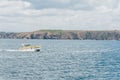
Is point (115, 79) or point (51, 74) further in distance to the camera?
point (51, 74)

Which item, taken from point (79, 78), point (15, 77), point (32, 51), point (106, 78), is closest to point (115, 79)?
point (106, 78)

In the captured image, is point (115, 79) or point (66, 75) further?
point (66, 75)

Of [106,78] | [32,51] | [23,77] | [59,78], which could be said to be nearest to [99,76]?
[106,78]

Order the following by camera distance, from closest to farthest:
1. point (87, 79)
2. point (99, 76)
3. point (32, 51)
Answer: point (87, 79), point (99, 76), point (32, 51)

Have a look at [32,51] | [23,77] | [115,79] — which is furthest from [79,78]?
[32,51]

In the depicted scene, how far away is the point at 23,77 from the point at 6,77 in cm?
370

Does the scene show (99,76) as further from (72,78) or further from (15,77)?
(15,77)

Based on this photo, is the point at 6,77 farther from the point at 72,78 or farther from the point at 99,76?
the point at 99,76

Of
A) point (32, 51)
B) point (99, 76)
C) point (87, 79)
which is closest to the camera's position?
point (87, 79)

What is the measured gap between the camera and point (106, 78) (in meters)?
75.6

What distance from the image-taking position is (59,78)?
75688 mm

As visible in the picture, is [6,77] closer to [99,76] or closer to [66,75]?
[66,75]

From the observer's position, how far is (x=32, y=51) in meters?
183

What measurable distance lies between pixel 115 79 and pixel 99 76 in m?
5.30
